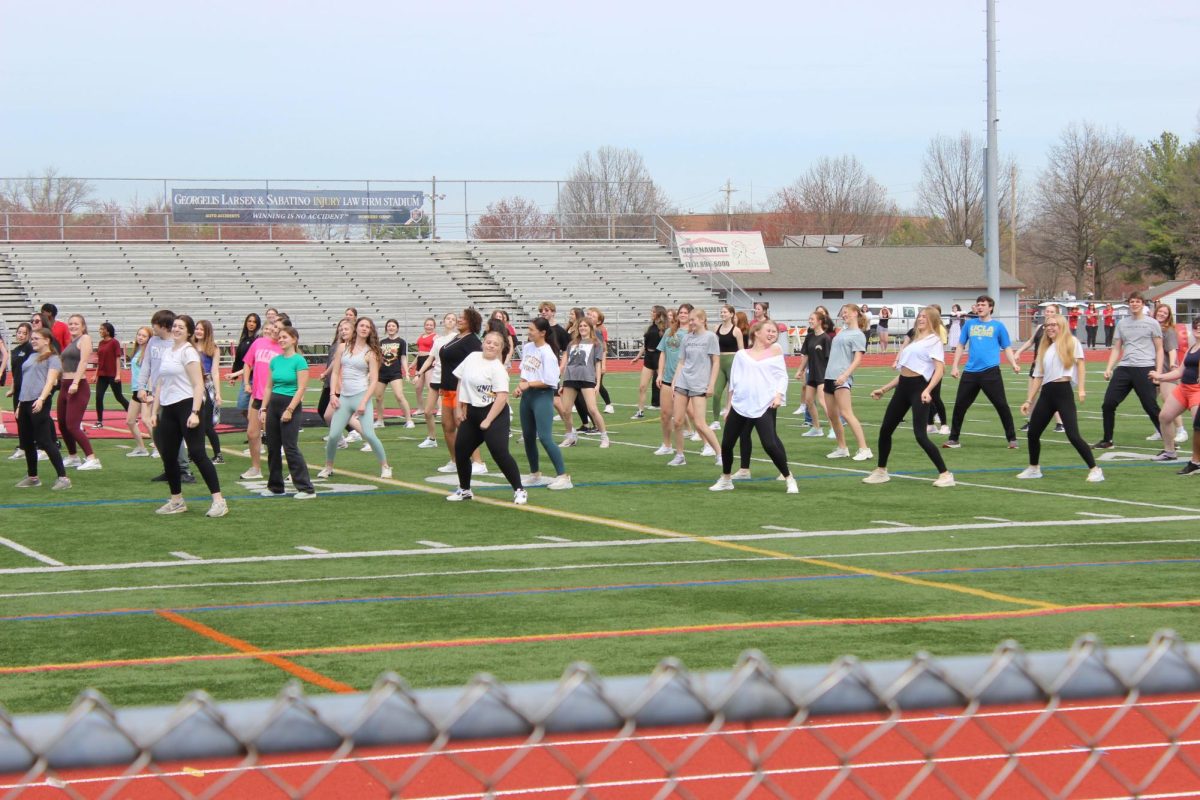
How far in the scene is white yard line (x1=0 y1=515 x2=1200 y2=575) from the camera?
10531mm

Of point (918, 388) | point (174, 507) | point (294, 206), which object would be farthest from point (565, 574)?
point (294, 206)

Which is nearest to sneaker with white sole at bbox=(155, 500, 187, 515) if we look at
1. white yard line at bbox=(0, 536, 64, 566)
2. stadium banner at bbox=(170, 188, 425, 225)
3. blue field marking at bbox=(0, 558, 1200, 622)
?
white yard line at bbox=(0, 536, 64, 566)

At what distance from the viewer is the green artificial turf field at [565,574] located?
7516mm

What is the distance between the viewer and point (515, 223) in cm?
5797

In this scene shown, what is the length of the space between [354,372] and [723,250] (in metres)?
47.0

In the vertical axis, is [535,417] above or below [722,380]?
below

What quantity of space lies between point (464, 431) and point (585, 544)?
8.31 ft

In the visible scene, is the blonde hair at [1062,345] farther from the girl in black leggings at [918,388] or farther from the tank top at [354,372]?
the tank top at [354,372]

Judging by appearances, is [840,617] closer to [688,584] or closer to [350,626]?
[688,584]

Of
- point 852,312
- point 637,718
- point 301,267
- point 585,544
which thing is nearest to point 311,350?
point 301,267

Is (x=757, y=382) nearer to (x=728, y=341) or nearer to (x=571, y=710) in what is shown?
(x=728, y=341)

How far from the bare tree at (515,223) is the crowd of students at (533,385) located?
37938 millimetres

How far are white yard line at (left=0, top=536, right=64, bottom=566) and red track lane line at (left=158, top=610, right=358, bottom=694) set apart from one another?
2.35 meters

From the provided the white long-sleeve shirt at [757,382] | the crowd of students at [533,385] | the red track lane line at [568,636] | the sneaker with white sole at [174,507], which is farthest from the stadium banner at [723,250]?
the red track lane line at [568,636]
